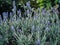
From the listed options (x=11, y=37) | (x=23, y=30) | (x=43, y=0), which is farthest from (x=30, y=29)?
(x=43, y=0)

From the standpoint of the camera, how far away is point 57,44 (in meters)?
3.34

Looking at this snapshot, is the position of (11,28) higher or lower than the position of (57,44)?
higher

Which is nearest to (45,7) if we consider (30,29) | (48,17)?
(48,17)

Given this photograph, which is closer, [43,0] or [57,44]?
[57,44]

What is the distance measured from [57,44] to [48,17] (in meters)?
0.52

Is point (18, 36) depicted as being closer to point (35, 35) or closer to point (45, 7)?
point (35, 35)

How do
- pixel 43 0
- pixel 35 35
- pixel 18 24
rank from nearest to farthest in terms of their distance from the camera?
pixel 35 35
pixel 18 24
pixel 43 0

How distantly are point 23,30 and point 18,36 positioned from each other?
14cm

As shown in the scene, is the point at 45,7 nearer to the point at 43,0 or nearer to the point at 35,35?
the point at 43,0

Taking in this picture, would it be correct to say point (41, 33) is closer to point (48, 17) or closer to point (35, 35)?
point (35, 35)

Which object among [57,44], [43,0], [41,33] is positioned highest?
[43,0]

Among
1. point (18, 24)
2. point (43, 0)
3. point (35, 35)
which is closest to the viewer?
point (35, 35)

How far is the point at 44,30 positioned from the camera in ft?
10.7

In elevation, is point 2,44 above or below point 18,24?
below
